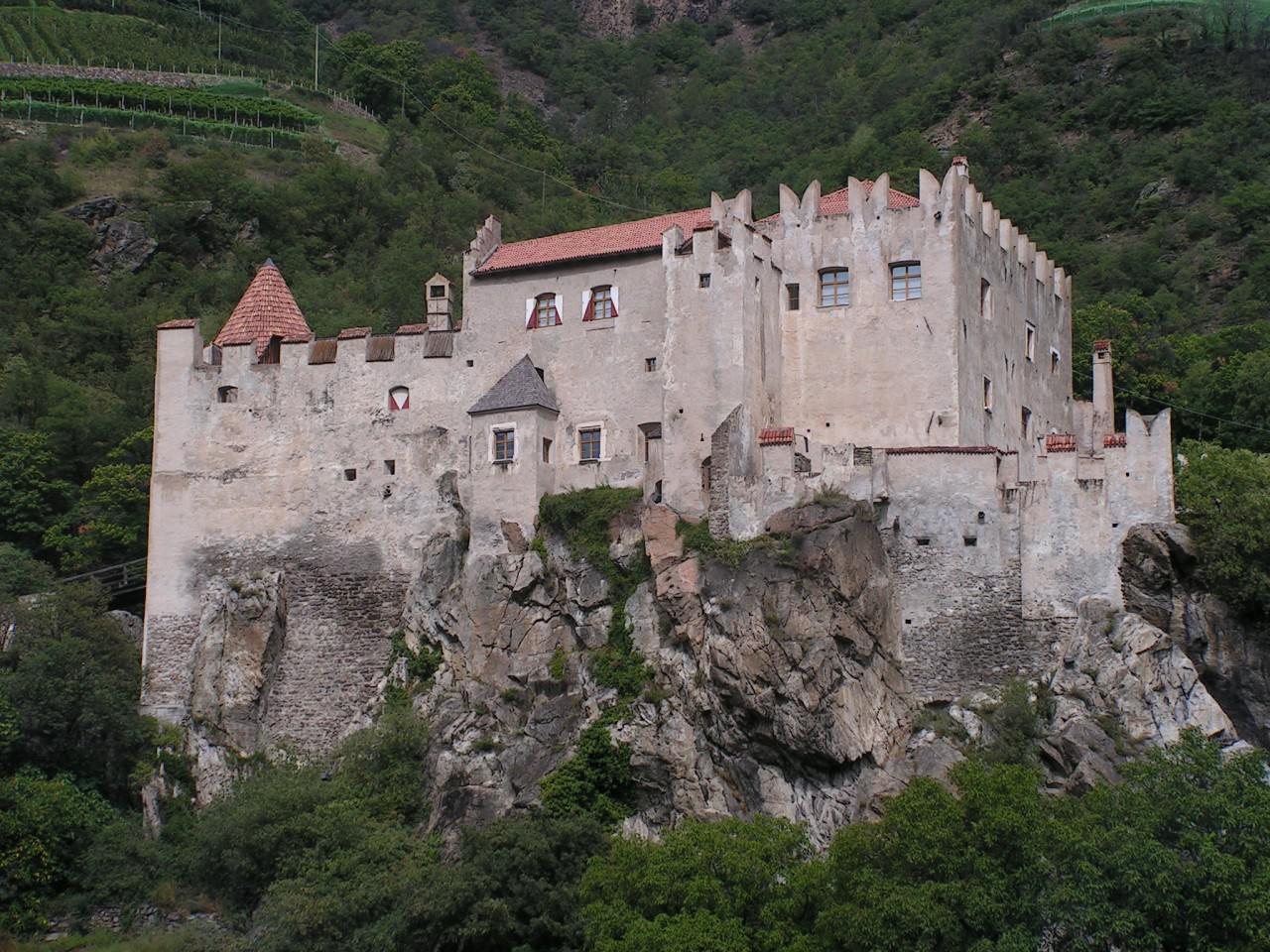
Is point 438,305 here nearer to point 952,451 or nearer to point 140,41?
point 952,451

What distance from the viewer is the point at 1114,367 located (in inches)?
2501

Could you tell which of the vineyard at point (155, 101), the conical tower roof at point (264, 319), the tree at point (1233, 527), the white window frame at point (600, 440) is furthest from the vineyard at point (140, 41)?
the tree at point (1233, 527)

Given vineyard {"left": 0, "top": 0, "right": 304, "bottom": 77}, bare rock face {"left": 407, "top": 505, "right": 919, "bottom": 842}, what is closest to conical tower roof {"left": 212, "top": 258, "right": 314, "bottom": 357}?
bare rock face {"left": 407, "top": 505, "right": 919, "bottom": 842}

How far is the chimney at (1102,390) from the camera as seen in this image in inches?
2217

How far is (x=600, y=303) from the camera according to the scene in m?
52.1

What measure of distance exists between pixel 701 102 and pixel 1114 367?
55.6 m

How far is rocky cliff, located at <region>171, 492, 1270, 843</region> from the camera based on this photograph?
44.0 meters

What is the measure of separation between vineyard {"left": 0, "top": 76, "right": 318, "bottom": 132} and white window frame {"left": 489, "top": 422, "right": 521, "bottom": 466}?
58607mm

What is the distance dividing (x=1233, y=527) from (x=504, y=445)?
18733mm

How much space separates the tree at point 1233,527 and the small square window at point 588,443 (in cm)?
1501

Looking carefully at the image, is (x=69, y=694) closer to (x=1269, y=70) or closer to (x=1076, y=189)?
(x=1076, y=189)

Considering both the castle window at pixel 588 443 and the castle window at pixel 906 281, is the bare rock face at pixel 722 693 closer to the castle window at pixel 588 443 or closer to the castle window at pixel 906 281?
the castle window at pixel 588 443

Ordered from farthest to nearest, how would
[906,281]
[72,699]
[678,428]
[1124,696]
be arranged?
[906,281], [72,699], [678,428], [1124,696]

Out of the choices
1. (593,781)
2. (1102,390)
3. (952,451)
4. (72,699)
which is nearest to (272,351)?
(72,699)
